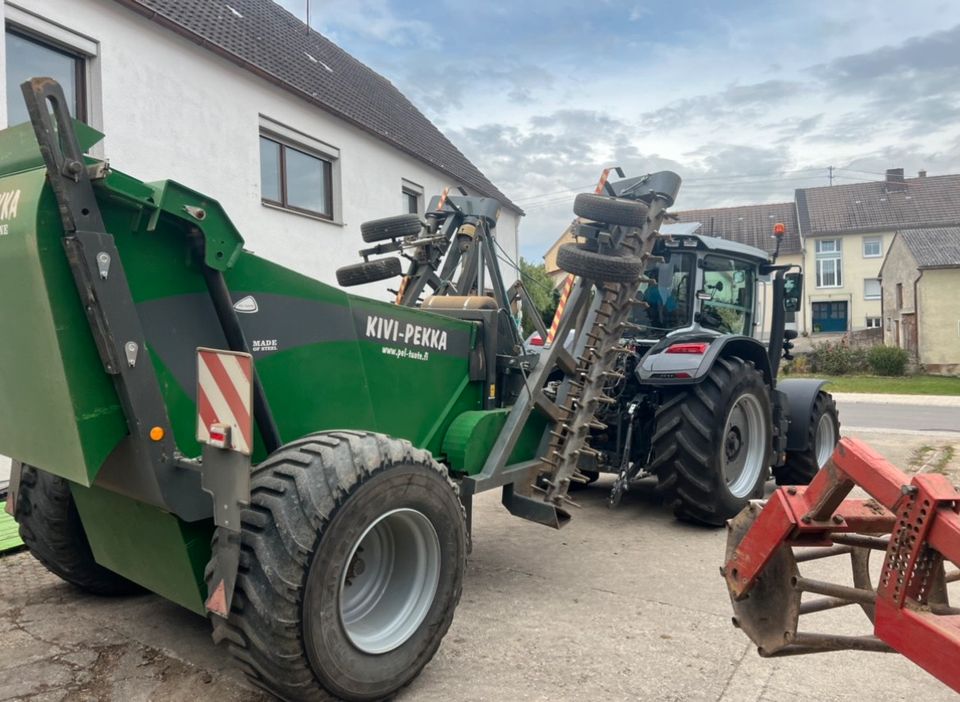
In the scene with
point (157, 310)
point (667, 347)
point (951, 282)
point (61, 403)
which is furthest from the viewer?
point (951, 282)

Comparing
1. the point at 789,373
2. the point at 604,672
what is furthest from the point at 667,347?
the point at 789,373

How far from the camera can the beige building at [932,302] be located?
2877 cm

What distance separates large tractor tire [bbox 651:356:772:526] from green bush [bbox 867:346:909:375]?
24.3m

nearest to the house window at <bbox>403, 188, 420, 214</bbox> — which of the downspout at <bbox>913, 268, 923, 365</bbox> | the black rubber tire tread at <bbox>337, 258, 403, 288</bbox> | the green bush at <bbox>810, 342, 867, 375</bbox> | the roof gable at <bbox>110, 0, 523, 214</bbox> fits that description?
the roof gable at <bbox>110, 0, 523, 214</bbox>

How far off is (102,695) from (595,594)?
7.92 ft

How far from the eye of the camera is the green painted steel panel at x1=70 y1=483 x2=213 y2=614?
2.92m

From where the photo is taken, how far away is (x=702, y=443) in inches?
205

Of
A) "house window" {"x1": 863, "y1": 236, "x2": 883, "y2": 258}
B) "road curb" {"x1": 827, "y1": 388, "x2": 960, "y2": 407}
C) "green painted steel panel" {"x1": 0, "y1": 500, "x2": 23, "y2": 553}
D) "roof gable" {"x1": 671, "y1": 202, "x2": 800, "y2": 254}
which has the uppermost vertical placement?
"roof gable" {"x1": 671, "y1": 202, "x2": 800, "y2": 254}

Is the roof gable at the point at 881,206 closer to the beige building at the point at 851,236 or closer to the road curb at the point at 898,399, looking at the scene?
the beige building at the point at 851,236

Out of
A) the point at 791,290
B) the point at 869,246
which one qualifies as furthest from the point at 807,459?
the point at 869,246

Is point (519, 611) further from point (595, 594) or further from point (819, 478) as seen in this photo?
point (819, 478)

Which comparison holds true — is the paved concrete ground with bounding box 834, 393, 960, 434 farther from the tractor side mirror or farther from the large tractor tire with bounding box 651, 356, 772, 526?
the large tractor tire with bounding box 651, 356, 772, 526

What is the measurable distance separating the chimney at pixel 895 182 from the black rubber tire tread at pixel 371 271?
47.1 metres

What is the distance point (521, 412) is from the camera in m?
4.35
